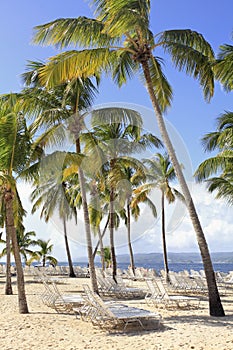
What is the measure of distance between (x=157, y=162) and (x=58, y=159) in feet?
36.5

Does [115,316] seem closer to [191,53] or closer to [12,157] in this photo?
[12,157]

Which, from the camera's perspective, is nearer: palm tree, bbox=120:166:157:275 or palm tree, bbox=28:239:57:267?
palm tree, bbox=120:166:157:275

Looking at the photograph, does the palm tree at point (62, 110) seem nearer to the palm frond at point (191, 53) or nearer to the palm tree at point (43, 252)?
the palm frond at point (191, 53)

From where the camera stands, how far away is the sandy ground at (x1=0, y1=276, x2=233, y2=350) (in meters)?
7.16

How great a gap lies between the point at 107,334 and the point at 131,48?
775 centimetres

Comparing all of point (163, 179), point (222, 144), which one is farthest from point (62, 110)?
point (163, 179)

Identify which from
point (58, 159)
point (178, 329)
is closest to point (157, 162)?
point (58, 159)

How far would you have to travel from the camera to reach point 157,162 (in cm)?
2319

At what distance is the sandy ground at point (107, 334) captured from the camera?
23.5 ft

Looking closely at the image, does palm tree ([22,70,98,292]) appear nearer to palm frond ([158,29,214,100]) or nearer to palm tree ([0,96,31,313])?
palm tree ([0,96,31,313])

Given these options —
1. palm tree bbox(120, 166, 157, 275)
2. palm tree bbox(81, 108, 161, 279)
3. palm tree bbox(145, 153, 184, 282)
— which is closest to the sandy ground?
palm tree bbox(81, 108, 161, 279)

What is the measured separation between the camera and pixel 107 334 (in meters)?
8.22

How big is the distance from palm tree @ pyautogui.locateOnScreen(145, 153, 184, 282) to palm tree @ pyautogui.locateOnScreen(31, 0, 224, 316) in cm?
1065

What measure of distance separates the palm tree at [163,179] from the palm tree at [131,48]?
10646 mm
